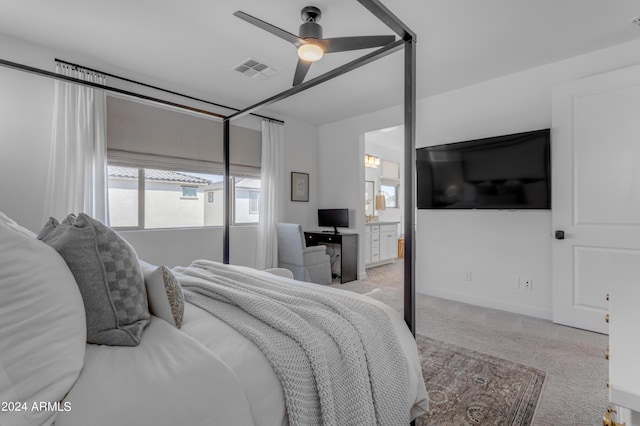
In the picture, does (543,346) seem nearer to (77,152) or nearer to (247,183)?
(247,183)

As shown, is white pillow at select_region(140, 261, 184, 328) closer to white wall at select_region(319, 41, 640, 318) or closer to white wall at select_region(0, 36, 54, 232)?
white wall at select_region(0, 36, 54, 232)

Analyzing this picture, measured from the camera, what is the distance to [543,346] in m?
2.47

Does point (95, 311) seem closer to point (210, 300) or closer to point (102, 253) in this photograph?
point (102, 253)

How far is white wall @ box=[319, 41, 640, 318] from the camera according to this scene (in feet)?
10.3

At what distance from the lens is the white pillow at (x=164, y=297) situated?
1149mm

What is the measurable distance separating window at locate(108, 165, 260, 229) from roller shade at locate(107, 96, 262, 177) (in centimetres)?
17

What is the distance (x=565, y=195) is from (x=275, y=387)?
3226mm

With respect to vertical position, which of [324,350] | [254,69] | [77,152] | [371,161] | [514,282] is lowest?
[514,282]

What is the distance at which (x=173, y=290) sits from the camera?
47.4 inches

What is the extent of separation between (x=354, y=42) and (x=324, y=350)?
2024mm

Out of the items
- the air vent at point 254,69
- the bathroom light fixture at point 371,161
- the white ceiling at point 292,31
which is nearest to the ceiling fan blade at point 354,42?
the white ceiling at point 292,31

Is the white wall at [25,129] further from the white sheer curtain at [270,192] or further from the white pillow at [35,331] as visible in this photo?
the white pillow at [35,331]

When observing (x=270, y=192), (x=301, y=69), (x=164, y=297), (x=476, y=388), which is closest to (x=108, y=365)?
(x=164, y=297)

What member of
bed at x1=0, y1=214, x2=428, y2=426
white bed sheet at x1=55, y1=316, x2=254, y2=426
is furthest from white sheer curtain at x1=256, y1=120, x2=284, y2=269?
white bed sheet at x1=55, y1=316, x2=254, y2=426
